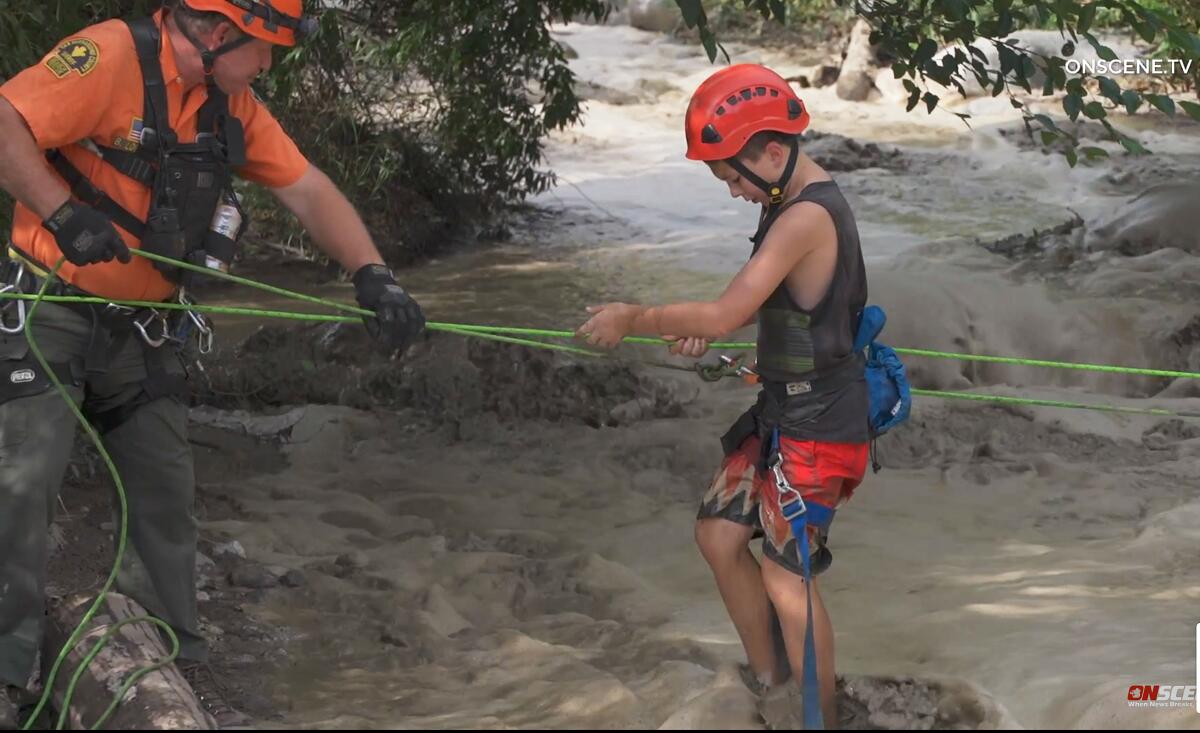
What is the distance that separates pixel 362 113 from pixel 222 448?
403 centimetres

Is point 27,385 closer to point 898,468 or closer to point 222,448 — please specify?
point 222,448

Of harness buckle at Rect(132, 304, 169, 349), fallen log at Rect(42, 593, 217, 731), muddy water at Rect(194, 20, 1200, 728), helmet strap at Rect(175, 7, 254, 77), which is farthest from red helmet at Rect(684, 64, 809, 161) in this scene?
fallen log at Rect(42, 593, 217, 731)

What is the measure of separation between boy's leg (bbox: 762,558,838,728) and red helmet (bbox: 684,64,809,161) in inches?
38.4

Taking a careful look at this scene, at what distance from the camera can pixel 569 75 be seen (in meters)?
9.29

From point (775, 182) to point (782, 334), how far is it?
35cm

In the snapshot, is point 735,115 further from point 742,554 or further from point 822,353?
point 742,554

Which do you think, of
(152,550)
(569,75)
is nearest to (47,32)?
(152,550)

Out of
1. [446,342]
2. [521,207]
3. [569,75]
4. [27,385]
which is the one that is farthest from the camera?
[521,207]

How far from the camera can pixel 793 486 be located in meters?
3.35

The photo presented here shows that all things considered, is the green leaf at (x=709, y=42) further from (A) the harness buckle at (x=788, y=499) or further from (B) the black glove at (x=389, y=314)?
(A) the harness buckle at (x=788, y=499)

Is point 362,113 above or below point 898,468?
above

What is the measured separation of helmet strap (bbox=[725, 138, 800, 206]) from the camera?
10.8 ft

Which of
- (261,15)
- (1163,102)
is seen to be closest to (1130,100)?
(1163,102)

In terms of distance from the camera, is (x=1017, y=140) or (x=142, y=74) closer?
(x=142, y=74)
